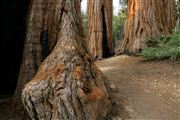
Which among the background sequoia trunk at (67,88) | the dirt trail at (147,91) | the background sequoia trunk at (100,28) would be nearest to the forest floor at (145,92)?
the dirt trail at (147,91)

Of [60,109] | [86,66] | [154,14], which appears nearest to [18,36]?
[86,66]

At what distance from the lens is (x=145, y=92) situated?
755 cm

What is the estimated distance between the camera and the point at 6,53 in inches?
346

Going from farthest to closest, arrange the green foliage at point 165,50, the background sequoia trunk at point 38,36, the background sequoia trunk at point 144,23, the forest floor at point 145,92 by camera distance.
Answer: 1. the background sequoia trunk at point 144,23
2. the green foliage at point 165,50
3. the background sequoia trunk at point 38,36
4. the forest floor at point 145,92

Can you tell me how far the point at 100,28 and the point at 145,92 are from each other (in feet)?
23.7

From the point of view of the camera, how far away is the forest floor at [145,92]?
670 cm

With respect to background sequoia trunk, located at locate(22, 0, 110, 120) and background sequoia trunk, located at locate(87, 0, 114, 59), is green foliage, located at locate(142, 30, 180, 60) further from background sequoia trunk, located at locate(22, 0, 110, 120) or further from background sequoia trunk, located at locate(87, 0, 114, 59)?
background sequoia trunk, located at locate(87, 0, 114, 59)

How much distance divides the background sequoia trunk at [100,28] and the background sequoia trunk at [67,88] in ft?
24.8

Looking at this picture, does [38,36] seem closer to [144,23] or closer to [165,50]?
[165,50]

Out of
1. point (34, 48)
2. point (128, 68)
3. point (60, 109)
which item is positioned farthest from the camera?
point (128, 68)

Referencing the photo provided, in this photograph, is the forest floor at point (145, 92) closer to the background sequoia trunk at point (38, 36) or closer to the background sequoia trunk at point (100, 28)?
the background sequoia trunk at point (38, 36)

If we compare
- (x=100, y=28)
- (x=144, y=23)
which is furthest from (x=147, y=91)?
(x=100, y=28)

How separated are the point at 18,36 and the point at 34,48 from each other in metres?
1.64

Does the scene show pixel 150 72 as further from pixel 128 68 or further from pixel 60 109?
pixel 60 109
